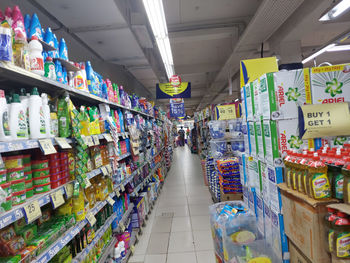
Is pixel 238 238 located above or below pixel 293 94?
below

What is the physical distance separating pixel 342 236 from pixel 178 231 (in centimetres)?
308

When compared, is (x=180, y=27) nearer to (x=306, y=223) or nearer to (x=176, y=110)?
(x=306, y=223)

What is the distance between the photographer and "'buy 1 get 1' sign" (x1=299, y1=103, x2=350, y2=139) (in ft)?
6.02

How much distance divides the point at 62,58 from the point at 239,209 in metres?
2.41

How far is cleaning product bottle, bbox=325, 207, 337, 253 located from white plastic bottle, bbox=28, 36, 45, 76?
1974mm

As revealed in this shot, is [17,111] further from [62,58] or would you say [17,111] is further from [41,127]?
[62,58]

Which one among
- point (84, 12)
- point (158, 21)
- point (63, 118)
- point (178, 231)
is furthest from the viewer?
point (178, 231)

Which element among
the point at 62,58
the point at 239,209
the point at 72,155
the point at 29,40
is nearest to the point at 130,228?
the point at 239,209

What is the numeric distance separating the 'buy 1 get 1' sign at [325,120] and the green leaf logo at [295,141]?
→ 0.06 metres

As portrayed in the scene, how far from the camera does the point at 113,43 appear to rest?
11.3 ft

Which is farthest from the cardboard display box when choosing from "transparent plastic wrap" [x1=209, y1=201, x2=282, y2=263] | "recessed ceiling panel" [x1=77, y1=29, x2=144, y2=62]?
"recessed ceiling panel" [x1=77, y1=29, x2=144, y2=62]

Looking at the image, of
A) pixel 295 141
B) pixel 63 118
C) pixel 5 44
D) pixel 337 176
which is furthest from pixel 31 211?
pixel 295 141

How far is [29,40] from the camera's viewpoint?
A: 153 cm

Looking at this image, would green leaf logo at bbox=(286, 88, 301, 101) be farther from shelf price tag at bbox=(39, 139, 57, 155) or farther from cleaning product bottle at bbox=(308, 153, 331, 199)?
shelf price tag at bbox=(39, 139, 57, 155)
